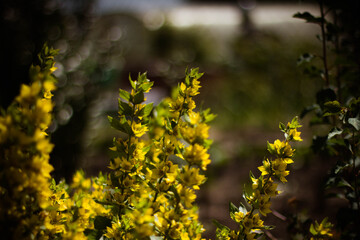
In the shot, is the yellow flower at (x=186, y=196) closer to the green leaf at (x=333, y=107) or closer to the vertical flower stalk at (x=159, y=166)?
the vertical flower stalk at (x=159, y=166)

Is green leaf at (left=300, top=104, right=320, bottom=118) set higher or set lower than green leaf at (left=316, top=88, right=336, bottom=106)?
higher

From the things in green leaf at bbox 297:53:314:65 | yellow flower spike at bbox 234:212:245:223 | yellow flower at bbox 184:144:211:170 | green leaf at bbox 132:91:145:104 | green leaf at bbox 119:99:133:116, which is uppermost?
green leaf at bbox 297:53:314:65

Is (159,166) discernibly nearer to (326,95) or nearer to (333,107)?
(333,107)

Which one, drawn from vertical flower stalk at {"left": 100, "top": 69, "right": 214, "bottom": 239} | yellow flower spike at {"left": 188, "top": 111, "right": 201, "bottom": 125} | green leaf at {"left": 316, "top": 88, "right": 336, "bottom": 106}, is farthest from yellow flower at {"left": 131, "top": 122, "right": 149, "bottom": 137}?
green leaf at {"left": 316, "top": 88, "right": 336, "bottom": 106}

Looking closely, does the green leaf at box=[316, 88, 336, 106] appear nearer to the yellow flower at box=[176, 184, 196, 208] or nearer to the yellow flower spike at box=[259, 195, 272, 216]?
the yellow flower spike at box=[259, 195, 272, 216]

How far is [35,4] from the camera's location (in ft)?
9.17

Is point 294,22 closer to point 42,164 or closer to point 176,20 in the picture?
point 176,20

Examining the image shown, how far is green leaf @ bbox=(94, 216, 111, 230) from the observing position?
0.77 meters

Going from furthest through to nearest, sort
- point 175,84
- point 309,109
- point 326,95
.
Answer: point 175,84, point 309,109, point 326,95

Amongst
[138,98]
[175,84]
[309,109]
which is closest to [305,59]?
[309,109]

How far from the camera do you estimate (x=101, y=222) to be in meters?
0.78

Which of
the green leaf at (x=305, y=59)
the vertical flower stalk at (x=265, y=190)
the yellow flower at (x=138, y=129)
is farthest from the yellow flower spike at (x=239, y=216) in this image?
the green leaf at (x=305, y=59)

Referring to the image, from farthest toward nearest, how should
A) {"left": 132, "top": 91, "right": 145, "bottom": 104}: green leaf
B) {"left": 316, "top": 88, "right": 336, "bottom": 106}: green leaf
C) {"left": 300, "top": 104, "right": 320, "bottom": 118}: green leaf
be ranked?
{"left": 300, "top": 104, "right": 320, "bottom": 118}: green leaf → {"left": 316, "top": 88, "right": 336, "bottom": 106}: green leaf → {"left": 132, "top": 91, "right": 145, "bottom": 104}: green leaf

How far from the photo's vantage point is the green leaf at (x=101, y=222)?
0.77 metres
